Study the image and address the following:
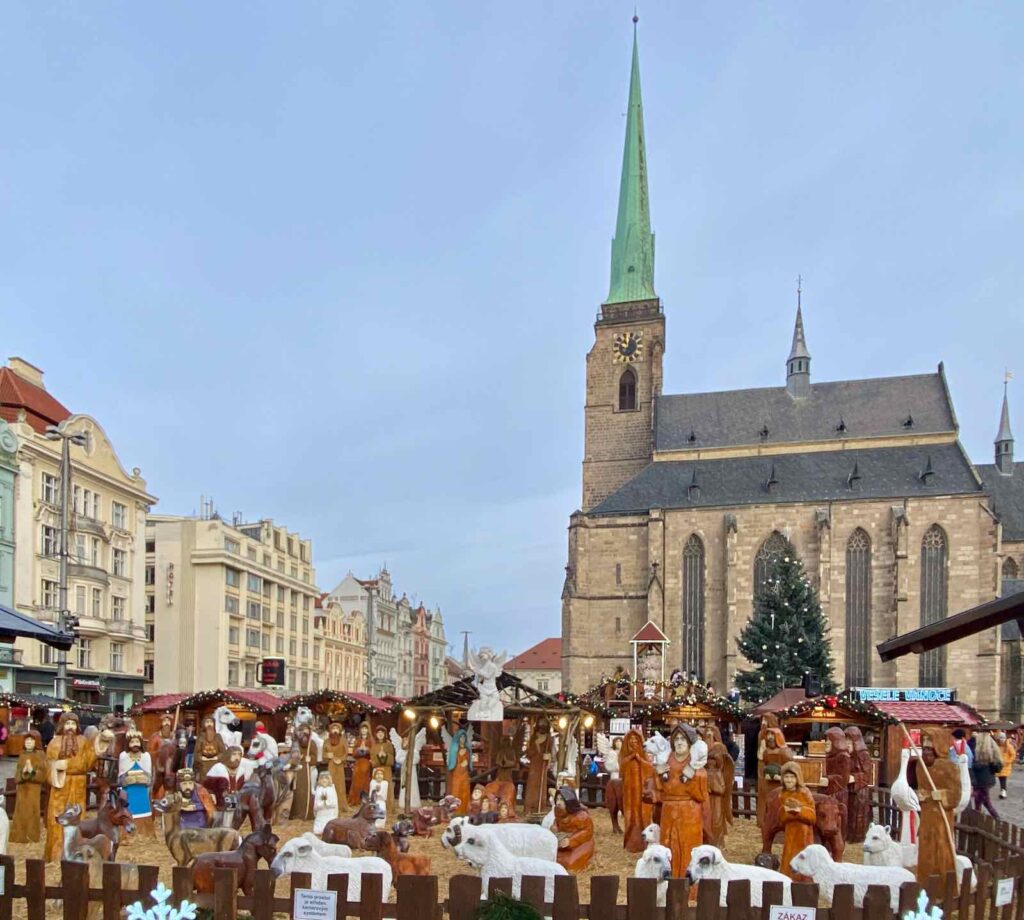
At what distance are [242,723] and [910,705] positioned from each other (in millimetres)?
18159

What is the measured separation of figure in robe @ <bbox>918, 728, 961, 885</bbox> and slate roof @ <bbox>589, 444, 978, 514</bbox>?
50092 millimetres

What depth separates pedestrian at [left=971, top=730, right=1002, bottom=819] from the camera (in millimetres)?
16744

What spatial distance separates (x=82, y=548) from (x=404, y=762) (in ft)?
92.7

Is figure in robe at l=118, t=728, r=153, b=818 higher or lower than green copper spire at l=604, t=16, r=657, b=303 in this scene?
lower

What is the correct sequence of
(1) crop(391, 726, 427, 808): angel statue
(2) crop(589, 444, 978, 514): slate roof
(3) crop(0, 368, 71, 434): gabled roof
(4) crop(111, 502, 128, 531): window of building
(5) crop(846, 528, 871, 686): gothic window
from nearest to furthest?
(1) crop(391, 726, 427, 808): angel statue
(3) crop(0, 368, 71, 434): gabled roof
(4) crop(111, 502, 128, 531): window of building
(5) crop(846, 528, 871, 686): gothic window
(2) crop(589, 444, 978, 514): slate roof

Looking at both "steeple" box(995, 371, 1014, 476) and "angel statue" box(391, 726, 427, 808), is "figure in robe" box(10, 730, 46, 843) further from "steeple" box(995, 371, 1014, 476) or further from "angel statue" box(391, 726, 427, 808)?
"steeple" box(995, 371, 1014, 476)

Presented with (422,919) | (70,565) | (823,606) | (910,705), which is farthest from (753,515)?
(422,919)

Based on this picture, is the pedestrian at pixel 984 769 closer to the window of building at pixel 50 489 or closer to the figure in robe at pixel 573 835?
the figure in robe at pixel 573 835

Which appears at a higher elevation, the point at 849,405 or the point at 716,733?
the point at 849,405

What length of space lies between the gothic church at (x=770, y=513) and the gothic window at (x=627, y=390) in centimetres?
13

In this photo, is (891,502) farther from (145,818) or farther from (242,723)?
(145,818)

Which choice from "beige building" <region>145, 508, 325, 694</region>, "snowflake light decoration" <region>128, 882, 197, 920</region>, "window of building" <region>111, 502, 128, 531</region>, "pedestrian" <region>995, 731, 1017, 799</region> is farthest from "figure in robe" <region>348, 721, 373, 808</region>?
"beige building" <region>145, 508, 325, 694</region>

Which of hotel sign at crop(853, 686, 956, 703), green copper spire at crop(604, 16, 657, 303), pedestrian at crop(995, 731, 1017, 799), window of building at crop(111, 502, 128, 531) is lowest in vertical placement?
pedestrian at crop(995, 731, 1017, 799)

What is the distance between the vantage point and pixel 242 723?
1069 inches
